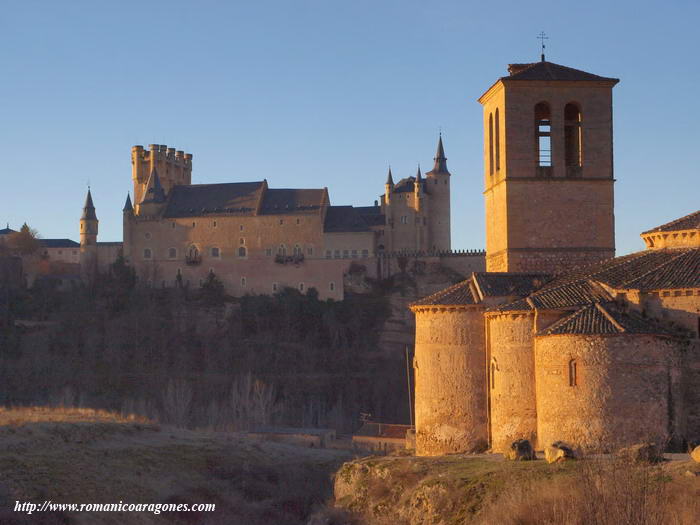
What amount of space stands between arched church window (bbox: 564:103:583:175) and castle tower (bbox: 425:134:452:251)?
4689 cm

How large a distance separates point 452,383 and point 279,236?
5230cm

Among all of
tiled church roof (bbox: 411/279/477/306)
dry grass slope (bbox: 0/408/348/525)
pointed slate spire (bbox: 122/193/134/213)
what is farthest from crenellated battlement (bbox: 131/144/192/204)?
Answer: tiled church roof (bbox: 411/279/477/306)

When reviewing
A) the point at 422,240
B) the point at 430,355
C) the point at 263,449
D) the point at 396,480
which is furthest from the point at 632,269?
the point at 422,240

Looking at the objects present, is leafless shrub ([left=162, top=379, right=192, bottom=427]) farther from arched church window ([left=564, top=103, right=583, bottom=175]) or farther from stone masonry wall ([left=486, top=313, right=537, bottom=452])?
stone masonry wall ([left=486, top=313, right=537, bottom=452])

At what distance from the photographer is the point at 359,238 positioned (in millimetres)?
76188

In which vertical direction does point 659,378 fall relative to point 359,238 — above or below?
below

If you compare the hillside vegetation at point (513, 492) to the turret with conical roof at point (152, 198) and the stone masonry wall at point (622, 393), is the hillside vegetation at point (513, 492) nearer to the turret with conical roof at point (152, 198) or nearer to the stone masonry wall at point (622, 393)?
the stone masonry wall at point (622, 393)

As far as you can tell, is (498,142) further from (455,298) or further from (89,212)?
(89,212)

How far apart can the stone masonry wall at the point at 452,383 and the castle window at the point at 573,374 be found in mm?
3767

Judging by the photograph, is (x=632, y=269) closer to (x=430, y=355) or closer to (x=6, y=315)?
(x=430, y=355)

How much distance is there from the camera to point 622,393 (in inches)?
839

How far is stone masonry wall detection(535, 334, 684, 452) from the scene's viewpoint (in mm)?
21266

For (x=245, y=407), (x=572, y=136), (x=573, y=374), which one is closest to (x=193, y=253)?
(x=245, y=407)

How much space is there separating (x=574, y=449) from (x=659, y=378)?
6.70ft
